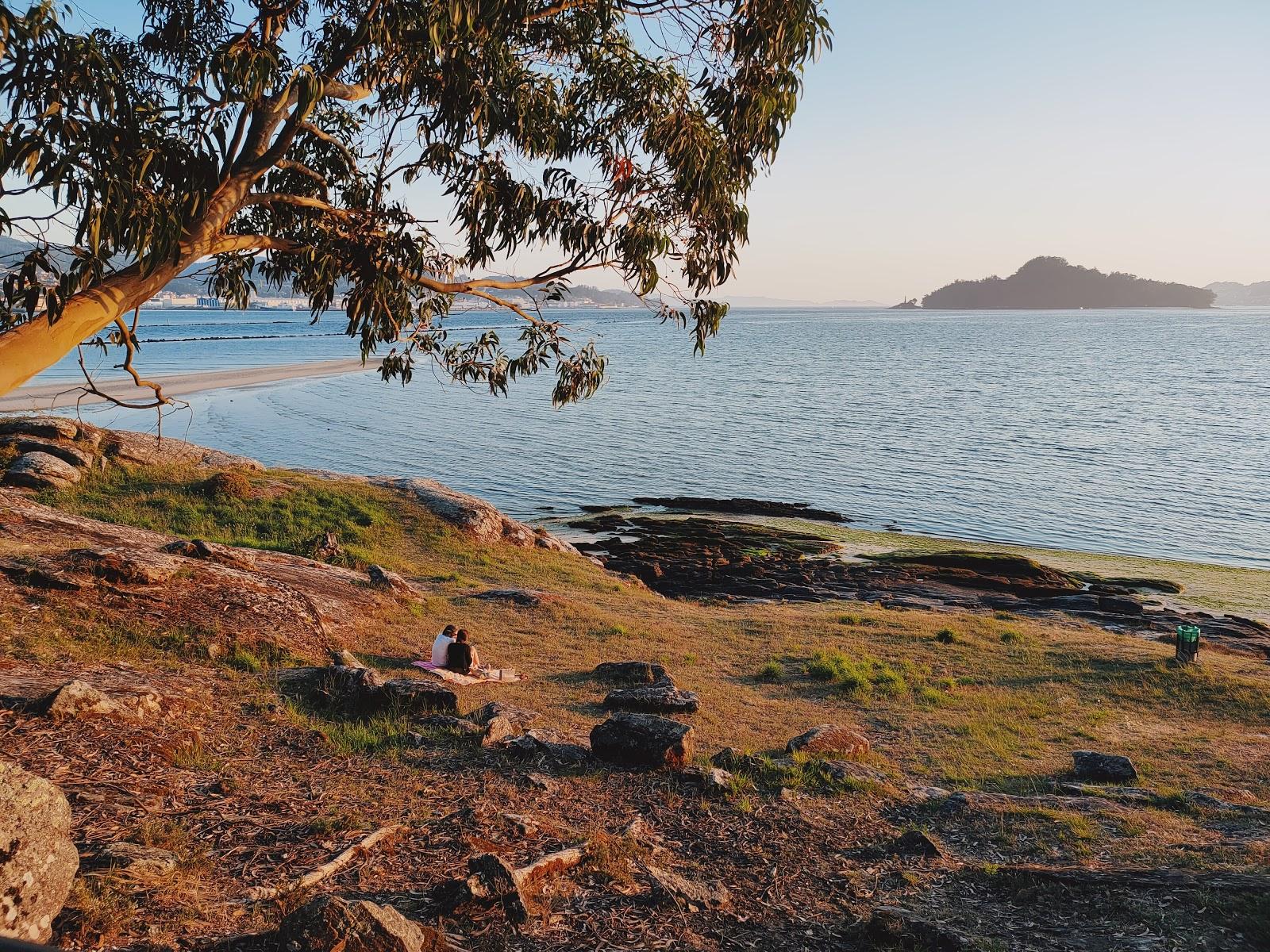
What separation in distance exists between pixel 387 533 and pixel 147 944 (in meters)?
18.1

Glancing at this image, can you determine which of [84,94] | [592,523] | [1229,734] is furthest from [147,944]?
[592,523]

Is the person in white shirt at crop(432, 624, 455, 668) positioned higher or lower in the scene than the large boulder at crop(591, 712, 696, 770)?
lower

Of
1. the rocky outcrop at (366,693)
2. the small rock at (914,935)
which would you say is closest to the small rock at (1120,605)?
the rocky outcrop at (366,693)

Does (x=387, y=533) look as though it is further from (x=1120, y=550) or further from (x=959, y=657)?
(x=1120, y=550)

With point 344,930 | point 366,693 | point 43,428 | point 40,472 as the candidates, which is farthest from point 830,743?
point 43,428

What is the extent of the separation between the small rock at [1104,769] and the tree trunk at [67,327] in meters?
11.4

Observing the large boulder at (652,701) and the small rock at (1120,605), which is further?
the small rock at (1120,605)

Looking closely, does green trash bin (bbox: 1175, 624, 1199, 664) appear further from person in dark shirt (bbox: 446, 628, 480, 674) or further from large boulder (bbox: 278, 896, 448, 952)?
large boulder (bbox: 278, 896, 448, 952)

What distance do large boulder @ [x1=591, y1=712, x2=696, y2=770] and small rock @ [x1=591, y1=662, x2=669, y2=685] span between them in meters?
3.81

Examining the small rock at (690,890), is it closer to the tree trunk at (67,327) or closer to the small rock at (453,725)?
the small rock at (453,725)

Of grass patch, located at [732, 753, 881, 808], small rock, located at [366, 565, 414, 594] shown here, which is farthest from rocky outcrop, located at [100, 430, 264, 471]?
grass patch, located at [732, 753, 881, 808]

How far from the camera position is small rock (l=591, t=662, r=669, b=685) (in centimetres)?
1383

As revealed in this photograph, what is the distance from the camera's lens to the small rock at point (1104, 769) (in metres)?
11.0

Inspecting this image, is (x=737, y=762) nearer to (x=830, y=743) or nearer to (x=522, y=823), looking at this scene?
(x=830, y=743)
